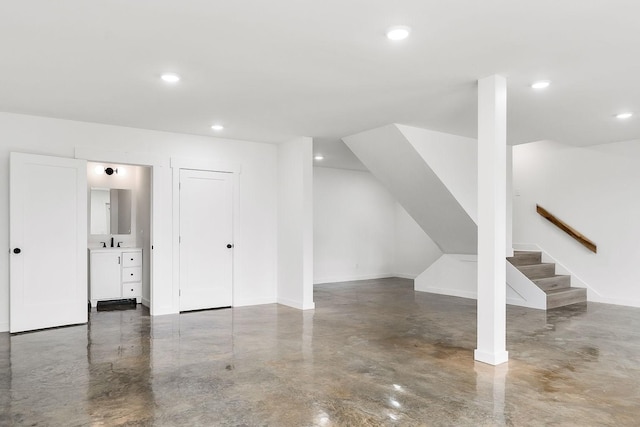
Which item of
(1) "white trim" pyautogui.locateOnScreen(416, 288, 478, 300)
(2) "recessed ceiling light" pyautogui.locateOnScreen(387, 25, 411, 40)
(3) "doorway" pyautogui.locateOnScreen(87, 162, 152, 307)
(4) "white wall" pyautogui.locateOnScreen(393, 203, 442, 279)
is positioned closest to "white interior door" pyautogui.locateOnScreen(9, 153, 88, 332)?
(3) "doorway" pyautogui.locateOnScreen(87, 162, 152, 307)

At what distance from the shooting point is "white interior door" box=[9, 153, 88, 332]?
198 inches

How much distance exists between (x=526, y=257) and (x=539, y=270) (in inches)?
14.1

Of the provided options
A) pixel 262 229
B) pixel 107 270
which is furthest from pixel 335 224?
pixel 107 270

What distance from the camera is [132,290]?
694 centimetres

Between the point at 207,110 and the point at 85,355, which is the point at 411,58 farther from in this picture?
the point at 85,355

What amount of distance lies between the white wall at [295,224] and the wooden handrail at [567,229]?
13.9 feet

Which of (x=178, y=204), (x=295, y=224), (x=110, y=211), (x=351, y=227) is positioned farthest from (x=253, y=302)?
(x=351, y=227)

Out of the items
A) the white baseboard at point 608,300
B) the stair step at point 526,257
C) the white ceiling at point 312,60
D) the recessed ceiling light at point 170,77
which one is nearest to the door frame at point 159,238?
the white ceiling at point 312,60

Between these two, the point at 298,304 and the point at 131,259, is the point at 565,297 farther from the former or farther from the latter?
the point at 131,259

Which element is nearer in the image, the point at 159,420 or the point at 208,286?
the point at 159,420

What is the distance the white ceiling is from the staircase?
2.59 m

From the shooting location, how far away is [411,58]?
349 centimetres

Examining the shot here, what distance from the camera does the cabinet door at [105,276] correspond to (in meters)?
6.63

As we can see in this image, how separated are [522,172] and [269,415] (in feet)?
23.1
